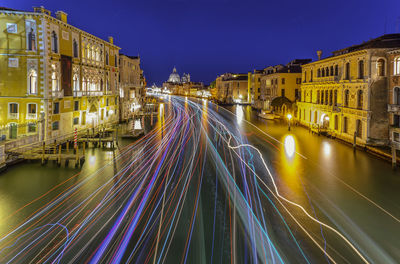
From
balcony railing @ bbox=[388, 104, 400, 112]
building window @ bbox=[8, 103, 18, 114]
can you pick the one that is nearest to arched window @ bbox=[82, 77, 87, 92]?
building window @ bbox=[8, 103, 18, 114]

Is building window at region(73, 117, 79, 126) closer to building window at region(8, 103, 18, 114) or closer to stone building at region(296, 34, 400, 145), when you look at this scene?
building window at region(8, 103, 18, 114)

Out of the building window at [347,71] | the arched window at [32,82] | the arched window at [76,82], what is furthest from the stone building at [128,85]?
the building window at [347,71]

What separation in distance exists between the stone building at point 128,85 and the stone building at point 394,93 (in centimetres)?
3556

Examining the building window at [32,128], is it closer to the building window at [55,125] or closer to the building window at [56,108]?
the building window at [55,125]

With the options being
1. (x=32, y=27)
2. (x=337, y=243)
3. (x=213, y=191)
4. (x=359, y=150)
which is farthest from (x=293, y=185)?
A: (x=32, y=27)

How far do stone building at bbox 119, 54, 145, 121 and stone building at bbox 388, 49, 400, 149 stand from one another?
117ft

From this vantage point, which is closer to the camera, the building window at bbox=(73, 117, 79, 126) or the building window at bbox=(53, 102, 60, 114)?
the building window at bbox=(53, 102, 60, 114)

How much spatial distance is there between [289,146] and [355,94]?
9.65 m

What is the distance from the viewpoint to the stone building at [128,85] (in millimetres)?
45844

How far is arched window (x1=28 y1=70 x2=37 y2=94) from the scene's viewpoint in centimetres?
2475

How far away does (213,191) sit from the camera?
14430 millimetres

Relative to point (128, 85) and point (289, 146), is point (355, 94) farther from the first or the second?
point (128, 85)

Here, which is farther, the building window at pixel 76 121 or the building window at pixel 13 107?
the building window at pixel 76 121

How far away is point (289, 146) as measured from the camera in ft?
88.1
